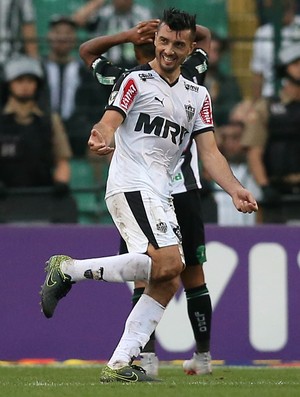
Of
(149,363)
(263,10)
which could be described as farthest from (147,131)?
(263,10)

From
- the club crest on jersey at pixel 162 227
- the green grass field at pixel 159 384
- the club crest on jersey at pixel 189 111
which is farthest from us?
the club crest on jersey at pixel 189 111

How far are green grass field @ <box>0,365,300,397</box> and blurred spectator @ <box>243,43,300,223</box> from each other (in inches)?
109

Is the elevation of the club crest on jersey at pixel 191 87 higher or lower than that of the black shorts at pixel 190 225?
higher

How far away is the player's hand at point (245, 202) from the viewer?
6.90 metres

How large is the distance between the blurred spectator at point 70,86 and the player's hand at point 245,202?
572 cm

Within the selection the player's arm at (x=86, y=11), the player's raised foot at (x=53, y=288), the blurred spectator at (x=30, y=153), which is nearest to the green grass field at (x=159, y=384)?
the player's raised foot at (x=53, y=288)

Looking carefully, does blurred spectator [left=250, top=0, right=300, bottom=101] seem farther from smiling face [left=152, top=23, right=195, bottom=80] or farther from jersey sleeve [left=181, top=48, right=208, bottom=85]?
smiling face [left=152, top=23, right=195, bottom=80]

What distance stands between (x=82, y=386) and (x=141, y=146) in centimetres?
157

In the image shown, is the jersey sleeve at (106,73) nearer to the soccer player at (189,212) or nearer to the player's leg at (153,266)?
the soccer player at (189,212)

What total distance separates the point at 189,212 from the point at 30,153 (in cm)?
392

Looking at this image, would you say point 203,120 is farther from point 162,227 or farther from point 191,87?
point 162,227

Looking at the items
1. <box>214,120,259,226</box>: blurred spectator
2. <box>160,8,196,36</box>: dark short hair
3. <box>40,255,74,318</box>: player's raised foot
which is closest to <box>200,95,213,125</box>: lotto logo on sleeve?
<box>160,8,196,36</box>: dark short hair

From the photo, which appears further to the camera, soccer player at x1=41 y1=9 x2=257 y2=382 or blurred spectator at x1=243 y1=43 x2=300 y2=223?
blurred spectator at x1=243 y1=43 x2=300 y2=223

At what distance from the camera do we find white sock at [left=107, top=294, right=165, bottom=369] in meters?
6.88
